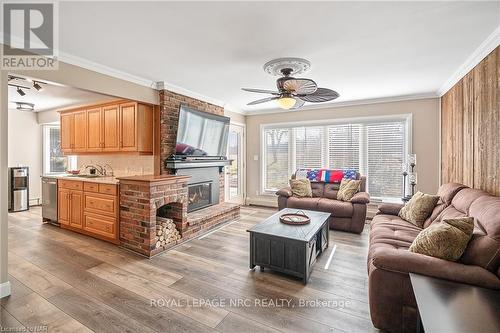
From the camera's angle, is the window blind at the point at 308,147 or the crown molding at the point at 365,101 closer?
the crown molding at the point at 365,101

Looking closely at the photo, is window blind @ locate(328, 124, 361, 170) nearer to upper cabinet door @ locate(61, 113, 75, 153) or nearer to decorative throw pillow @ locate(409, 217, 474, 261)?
decorative throw pillow @ locate(409, 217, 474, 261)

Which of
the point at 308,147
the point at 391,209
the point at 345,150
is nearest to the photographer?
the point at 391,209

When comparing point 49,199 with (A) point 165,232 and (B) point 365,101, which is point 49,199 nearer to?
(A) point 165,232

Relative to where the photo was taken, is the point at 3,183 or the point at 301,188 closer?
the point at 3,183

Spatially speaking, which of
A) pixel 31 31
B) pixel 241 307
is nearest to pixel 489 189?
pixel 241 307

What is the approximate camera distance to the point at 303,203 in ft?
15.0

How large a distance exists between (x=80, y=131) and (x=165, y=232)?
118 inches

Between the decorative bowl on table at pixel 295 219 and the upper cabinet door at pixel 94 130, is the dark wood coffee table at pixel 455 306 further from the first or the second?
the upper cabinet door at pixel 94 130

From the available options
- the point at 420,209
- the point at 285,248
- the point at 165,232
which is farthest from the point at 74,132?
the point at 420,209

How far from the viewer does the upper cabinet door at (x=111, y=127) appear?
4183 millimetres

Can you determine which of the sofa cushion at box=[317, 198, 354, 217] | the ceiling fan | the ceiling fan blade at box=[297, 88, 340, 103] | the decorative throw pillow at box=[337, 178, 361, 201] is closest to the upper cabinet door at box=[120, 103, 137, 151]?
the ceiling fan

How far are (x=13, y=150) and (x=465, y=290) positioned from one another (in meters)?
8.30

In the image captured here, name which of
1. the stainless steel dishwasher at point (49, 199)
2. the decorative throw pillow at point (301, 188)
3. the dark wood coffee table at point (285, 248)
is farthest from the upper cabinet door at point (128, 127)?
the decorative throw pillow at point (301, 188)

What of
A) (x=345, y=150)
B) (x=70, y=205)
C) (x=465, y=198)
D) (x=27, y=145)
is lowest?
(x=70, y=205)
